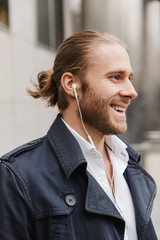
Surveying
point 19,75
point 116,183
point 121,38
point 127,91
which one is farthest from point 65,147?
point 121,38

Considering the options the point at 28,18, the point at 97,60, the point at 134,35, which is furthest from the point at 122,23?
the point at 97,60

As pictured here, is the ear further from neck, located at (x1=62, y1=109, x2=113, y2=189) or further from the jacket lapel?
the jacket lapel

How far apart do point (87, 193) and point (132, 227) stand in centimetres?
39

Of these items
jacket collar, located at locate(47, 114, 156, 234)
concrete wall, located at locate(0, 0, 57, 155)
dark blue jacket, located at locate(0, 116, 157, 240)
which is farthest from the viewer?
concrete wall, located at locate(0, 0, 57, 155)

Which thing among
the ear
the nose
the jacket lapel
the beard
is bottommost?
the jacket lapel

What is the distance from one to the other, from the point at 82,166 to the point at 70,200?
20 cm

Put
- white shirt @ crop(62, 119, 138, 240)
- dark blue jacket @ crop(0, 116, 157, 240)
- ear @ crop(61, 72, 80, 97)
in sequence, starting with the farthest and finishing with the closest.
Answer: ear @ crop(61, 72, 80, 97), white shirt @ crop(62, 119, 138, 240), dark blue jacket @ crop(0, 116, 157, 240)

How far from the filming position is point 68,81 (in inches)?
81.2

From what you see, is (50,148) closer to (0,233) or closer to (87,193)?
(87,193)

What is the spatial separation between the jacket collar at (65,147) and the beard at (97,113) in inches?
6.0

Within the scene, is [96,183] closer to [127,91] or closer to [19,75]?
[127,91]

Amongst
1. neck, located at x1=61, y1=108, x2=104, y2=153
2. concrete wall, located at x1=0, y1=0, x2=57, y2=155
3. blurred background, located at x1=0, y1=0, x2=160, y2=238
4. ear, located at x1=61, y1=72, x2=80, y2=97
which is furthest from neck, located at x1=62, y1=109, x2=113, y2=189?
blurred background, located at x1=0, y1=0, x2=160, y2=238

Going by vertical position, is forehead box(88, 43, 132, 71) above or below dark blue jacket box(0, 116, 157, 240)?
above

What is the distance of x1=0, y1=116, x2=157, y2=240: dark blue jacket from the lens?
1691 millimetres
